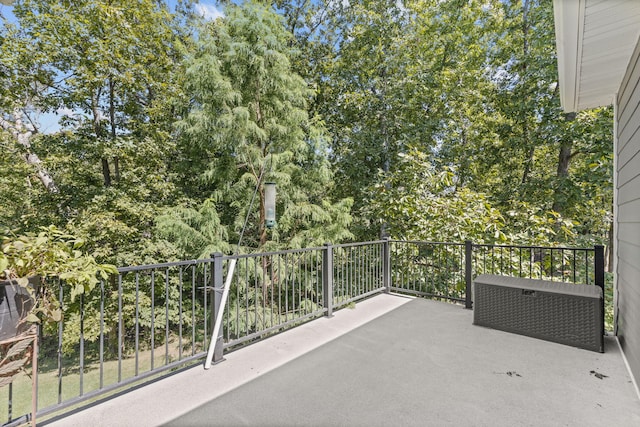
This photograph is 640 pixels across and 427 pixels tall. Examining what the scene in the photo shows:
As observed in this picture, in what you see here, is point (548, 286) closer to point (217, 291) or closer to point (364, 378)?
point (364, 378)

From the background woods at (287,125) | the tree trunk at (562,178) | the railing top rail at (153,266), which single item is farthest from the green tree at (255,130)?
the tree trunk at (562,178)

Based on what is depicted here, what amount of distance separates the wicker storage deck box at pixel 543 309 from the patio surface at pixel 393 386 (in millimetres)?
112

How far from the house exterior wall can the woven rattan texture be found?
0.79 feet

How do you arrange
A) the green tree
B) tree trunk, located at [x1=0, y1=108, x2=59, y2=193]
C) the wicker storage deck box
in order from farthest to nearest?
tree trunk, located at [x1=0, y1=108, x2=59, y2=193] < the green tree < the wicker storage deck box

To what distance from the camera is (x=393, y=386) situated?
2174 mm

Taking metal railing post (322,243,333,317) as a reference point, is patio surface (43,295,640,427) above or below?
below

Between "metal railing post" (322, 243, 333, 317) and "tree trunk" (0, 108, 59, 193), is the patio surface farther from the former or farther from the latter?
"tree trunk" (0, 108, 59, 193)

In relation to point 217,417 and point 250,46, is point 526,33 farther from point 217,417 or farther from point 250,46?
point 217,417

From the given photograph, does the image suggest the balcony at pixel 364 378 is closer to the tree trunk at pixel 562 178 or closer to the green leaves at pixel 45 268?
the green leaves at pixel 45 268

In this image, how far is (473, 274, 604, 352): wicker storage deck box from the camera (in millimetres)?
2672

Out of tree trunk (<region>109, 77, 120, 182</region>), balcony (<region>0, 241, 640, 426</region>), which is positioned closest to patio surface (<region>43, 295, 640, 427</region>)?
balcony (<region>0, 241, 640, 426</region>)

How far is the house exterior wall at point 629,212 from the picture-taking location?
2.25 metres

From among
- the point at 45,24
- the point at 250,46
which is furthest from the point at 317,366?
the point at 45,24

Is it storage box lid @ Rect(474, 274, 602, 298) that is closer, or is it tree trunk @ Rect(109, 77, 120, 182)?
storage box lid @ Rect(474, 274, 602, 298)
